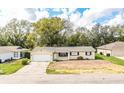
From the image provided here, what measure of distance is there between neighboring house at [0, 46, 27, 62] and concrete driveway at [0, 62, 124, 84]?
20.4 inches

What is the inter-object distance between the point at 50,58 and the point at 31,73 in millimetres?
802

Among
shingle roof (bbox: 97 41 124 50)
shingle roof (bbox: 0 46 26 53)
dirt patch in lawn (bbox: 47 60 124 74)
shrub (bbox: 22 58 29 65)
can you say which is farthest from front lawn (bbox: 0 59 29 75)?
shingle roof (bbox: 97 41 124 50)

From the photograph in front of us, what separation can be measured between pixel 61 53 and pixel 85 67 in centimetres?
89

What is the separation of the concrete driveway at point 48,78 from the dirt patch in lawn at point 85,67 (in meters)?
0.15

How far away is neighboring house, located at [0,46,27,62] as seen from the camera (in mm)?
10961

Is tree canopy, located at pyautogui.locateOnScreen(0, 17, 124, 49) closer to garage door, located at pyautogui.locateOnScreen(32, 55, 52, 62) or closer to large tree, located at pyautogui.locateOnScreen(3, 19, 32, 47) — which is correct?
large tree, located at pyautogui.locateOnScreen(3, 19, 32, 47)

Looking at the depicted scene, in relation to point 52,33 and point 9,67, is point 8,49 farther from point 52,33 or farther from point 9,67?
point 52,33

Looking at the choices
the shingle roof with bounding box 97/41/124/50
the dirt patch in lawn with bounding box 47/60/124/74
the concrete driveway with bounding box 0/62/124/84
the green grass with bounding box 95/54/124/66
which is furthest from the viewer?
the shingle roof with bounding box 97/41/124/50

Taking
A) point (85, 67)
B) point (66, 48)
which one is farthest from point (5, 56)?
point (85, 67)

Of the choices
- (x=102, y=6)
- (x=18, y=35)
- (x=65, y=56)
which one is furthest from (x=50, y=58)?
(x=102, y=6)

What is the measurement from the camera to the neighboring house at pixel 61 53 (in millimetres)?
11094

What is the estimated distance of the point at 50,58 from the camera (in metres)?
11.2

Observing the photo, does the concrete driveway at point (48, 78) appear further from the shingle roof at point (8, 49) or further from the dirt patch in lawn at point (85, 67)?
the shingle roof at point (8, 49)
